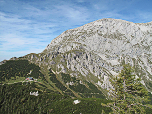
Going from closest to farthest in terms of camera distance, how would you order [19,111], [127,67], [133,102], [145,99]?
1. [145,99]
2. [133,102]
3. [127,67]
4. [19,111]

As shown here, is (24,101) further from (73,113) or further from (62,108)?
(73,113)

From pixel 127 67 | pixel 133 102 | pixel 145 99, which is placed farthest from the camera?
pixel 127 67

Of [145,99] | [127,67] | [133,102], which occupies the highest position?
[127,67]

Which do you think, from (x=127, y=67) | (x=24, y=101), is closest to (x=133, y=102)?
(x=127, y=67)

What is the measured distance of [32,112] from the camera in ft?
567

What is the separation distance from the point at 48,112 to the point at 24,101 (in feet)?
199

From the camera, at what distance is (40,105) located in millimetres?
194250

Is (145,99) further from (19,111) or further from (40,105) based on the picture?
(40,105)

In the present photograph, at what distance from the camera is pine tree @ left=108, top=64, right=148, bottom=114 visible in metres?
20.6

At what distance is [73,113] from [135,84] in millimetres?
186735

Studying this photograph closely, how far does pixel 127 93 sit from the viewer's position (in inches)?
849

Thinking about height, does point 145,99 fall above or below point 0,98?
above

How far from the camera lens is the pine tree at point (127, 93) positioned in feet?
67.6

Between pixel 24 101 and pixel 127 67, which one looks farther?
pixel 24 101
